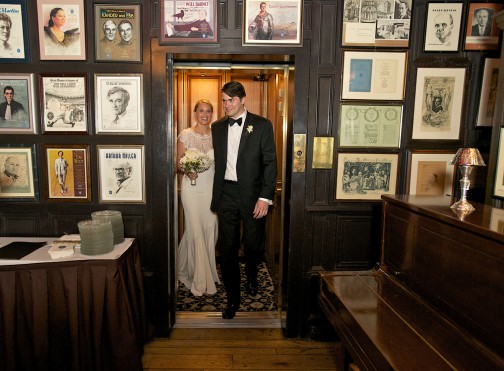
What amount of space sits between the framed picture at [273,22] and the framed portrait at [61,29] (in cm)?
123

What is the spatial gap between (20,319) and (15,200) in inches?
40.3

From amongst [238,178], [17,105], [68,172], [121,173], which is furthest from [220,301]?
[17,105]

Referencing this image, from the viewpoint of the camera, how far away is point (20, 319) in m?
2.12

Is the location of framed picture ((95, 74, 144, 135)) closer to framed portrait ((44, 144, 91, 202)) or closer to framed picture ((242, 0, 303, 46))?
framed portrait ((44, 144, 91, 202))

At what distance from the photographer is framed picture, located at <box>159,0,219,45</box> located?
8.41 ft

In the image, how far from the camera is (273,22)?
8.45 ft

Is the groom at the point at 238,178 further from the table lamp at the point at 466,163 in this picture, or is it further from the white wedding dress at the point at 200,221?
the table lamp at the point at 466,163

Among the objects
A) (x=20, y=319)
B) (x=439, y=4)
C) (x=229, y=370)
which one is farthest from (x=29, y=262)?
(x=439, y=4)

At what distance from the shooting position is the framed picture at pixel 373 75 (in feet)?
8.64

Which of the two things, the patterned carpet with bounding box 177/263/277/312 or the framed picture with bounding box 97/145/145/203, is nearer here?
the framed picture with bounding box 97/145/145/203

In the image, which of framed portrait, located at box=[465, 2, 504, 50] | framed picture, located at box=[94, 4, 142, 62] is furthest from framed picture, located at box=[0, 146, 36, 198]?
framed portrait, located at box=[465, 2, 504, 50]

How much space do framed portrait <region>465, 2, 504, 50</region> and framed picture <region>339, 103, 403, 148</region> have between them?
728mm

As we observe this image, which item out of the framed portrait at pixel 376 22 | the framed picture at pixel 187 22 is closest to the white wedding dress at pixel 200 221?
the framed picture at pixel 187 22

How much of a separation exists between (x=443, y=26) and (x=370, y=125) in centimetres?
91
